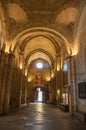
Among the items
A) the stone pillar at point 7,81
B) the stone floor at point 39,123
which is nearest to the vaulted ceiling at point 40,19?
the stone pillar at point 7,81

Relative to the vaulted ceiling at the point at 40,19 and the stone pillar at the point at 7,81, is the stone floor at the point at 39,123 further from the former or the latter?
the vaulted ceiling at the point at 40,19

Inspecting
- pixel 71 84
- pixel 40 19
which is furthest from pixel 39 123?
pixel 40 19

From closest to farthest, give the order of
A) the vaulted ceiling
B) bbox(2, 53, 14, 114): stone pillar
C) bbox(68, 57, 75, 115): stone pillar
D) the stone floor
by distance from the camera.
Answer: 1. the stone floor
2. bbox(2, 53, 14, 114): stone pillar
3. bbox(68, 57, 75, 115): stone pillar
4. the vaulted ceiling

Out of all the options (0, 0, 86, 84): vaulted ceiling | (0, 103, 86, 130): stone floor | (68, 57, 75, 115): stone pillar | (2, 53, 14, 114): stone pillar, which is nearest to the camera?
(0, 103, 86, 130): stone floor

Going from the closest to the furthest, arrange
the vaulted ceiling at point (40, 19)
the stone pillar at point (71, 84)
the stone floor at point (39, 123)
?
the stone floor at point (39, 123)
the stone pillar at point (71, 84)
the vaulted ceiling at point (40, 19)

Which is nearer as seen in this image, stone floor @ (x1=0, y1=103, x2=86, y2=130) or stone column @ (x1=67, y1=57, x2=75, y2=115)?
stone floor @ (x1=0, y1=103, x2=86, y2=130)

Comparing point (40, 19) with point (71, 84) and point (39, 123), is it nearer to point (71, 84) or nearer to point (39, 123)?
point (71, 84)

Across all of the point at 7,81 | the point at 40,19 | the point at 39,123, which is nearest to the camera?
the point at 39,123

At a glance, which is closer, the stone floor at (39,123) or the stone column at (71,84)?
the stone floor at (39,123)

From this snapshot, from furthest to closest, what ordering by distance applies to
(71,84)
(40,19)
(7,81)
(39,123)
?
(40,19) < (71,84) < (7,81) < (39,123)

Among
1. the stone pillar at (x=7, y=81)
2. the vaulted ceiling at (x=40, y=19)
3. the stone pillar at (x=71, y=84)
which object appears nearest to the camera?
the stone pillar at (x=7, y=81)

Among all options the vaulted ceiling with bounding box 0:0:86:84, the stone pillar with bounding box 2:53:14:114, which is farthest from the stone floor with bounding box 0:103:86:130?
the vaulted ceiling with bounding box 0:0:86:84

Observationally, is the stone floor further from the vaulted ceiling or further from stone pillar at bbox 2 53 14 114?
the vaulted ceiling

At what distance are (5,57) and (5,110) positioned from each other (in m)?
4.69
